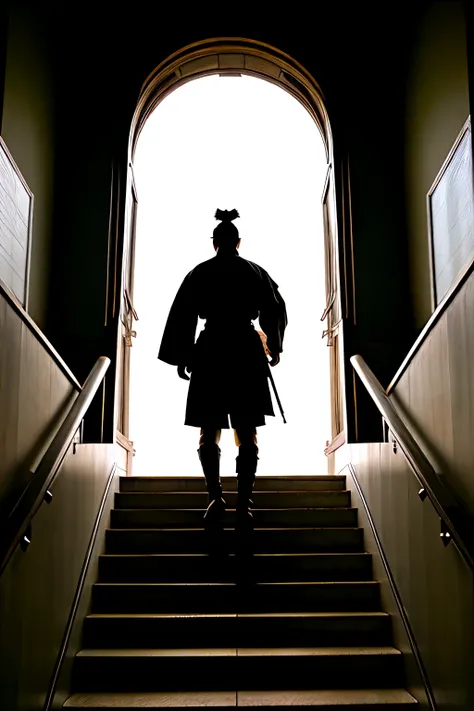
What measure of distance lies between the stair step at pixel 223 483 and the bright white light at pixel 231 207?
3.32m

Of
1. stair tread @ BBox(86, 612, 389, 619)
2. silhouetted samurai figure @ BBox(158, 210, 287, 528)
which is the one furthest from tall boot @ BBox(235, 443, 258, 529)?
stair tread @ BBox(86, 612, 389, 619)

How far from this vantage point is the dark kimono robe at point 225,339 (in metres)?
4.14

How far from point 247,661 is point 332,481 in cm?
196

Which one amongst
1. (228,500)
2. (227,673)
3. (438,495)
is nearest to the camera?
(438,495)

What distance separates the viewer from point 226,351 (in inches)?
165

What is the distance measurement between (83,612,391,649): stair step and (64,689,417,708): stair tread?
334 millimetres

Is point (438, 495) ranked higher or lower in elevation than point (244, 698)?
higher

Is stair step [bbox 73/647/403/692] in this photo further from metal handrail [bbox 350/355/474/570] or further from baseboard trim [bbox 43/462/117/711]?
metal handrail [bbox 350/355/474/570]

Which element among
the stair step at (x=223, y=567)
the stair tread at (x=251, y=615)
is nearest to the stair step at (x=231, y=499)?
the stair step at (x=223, y=567)

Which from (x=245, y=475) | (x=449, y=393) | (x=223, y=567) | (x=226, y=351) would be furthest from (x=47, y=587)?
(x=449, y=393)

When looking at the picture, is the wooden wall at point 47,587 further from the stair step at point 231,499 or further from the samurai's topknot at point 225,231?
the samurai's topknot at point 225,231

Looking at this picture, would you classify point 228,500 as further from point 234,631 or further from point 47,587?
point 47,587

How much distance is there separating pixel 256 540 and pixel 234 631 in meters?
0.76

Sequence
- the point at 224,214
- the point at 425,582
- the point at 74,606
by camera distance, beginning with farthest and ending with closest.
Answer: the point at 224,214 → the point at 74,606 → the point at 425,582
